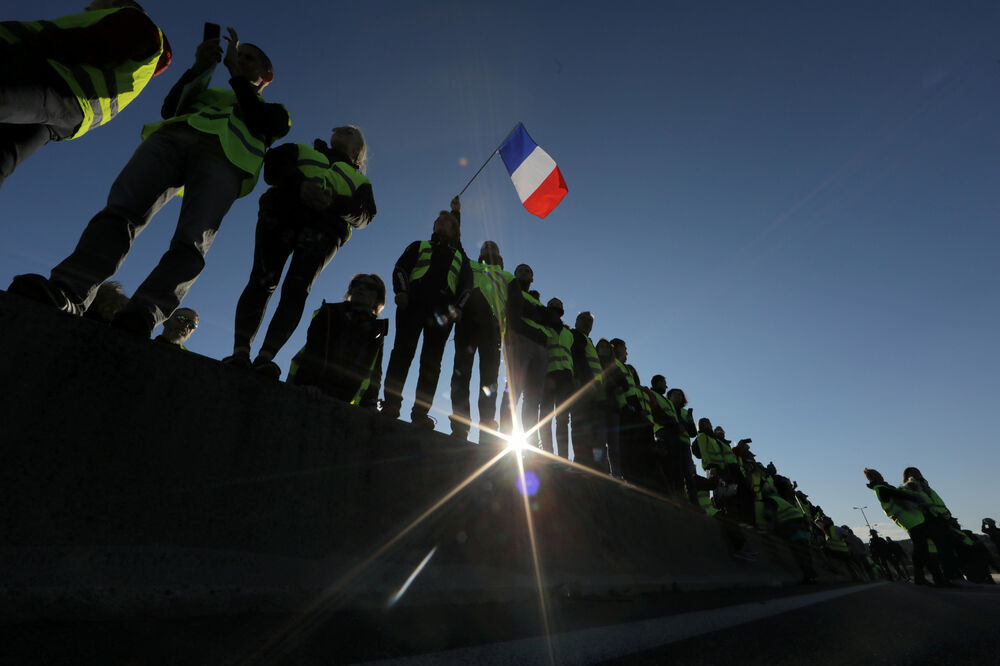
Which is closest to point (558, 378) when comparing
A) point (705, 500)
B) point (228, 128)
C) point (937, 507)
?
point (228, 128)

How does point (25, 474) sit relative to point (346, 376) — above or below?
below

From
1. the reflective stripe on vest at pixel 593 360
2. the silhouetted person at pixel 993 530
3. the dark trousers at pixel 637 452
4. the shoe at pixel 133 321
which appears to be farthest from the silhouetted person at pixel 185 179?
the silhouetted person at pixel 993 530

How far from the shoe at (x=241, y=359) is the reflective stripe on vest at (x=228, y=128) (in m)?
0.88

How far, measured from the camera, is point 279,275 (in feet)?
8.86

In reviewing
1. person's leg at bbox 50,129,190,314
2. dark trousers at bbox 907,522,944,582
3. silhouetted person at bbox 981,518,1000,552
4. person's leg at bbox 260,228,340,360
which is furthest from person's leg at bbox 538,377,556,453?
silhouetted person at bbox 981,518,1000,552

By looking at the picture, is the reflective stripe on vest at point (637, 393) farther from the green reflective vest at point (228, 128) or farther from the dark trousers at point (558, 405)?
the green reflective vest at point (228, 128)

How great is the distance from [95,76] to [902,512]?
11873mm

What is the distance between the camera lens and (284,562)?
4.88 ft

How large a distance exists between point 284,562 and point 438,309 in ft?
8.33

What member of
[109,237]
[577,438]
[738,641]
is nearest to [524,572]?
[738,641]

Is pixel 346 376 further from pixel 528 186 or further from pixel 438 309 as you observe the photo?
pixel 528 186

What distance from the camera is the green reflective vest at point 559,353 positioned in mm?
5844

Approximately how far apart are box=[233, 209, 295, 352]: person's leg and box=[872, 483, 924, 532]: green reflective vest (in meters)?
10.7

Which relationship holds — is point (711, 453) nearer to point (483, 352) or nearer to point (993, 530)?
point (483, 352)
